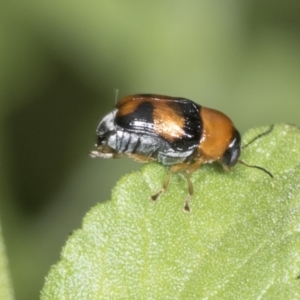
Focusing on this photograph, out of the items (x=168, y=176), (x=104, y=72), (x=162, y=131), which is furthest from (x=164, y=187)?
(x=104, y=72)

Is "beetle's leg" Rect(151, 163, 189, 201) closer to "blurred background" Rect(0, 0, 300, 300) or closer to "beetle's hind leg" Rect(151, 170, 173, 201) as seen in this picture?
"beetle's hind leg" Rect(151, 170, 173, 201)

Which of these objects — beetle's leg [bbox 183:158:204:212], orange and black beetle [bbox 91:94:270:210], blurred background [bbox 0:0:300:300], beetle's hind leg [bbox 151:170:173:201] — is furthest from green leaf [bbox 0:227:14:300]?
blurred background [bbox 0:0:300:300]

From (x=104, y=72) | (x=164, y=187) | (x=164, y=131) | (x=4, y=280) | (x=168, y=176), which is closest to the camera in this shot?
(x=4, y=280)

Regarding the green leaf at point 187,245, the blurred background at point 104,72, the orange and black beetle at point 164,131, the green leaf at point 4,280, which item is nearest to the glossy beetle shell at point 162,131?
the orange and black beetle at point 164,131

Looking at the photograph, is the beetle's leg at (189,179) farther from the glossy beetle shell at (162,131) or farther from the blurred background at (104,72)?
the blurred background at (104,72)

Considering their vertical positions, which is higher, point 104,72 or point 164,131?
point 164,131

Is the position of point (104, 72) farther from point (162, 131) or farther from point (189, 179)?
point (189, 179)
